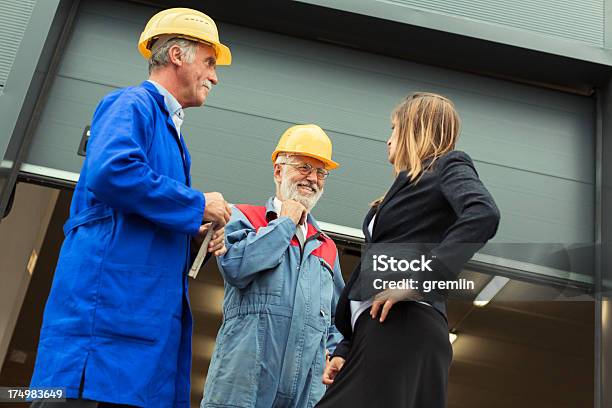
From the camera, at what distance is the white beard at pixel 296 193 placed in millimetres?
3850

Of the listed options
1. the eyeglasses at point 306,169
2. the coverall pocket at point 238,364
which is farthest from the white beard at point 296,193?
the coverall pocket at point 238,364

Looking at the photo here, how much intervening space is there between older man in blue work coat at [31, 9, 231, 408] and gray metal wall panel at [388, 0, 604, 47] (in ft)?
10.2

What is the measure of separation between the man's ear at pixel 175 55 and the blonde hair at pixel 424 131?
897 millimetres

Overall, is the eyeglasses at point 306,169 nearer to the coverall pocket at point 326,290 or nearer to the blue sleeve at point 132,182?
the coverall pocket at point 326,290

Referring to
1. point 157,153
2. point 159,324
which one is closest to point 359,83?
point 157,153

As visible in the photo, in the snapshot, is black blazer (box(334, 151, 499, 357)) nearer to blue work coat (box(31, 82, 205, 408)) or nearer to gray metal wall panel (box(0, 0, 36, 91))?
blue work coat (box(31, 82, 205, 408))

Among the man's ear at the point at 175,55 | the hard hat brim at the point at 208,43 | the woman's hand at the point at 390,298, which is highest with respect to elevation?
the hard hat brim at the point at 208,43

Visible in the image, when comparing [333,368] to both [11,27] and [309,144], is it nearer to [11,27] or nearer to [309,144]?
Answer: [309,144]

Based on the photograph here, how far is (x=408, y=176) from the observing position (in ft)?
8.48

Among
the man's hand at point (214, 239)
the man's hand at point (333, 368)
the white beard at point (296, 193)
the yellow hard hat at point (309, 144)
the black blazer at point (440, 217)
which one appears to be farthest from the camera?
the yellow hard hat at point (309, 144)

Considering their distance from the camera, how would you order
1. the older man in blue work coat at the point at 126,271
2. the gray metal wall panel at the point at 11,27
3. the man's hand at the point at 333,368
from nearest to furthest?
the older man in blue work coat at the point at 126,271 < the man's hand at the point at 333,368 < the gray metal wall panel at the point at 11,27

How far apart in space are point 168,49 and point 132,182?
74 cm

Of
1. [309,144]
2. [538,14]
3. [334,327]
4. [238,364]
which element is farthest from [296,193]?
[538,14]

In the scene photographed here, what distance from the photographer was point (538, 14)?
5.60 metres
